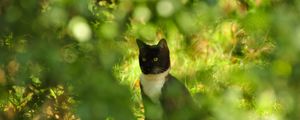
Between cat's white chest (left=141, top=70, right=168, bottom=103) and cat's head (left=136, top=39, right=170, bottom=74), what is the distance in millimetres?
17

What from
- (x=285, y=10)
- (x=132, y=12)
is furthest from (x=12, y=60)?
(x=285, y=10)

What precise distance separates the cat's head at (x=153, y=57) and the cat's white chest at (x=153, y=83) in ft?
0.06

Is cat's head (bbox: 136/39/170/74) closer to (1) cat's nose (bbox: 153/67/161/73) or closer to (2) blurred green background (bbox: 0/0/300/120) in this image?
(1) cat's nose (bbox: 153/67/161/73)

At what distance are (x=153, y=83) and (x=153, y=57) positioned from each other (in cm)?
9

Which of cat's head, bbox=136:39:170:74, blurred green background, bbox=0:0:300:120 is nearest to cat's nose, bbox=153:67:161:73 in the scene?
cat's head, bbox=136:39:170:74

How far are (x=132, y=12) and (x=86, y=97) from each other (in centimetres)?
30

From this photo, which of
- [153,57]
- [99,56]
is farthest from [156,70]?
[99,56]

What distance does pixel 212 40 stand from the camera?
2.95 meters

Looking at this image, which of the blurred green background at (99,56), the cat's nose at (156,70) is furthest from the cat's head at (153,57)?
the blurred green background at (99,56)

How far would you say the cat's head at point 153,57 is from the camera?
6.31 feet

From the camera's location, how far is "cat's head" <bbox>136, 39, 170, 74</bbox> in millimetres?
1924

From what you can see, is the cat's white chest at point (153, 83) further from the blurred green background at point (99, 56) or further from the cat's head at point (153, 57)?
the blurred green background at point (99, 56)

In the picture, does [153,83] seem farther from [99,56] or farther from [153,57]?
[99,56]

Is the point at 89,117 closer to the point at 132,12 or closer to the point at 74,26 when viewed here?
the point at 74,26
